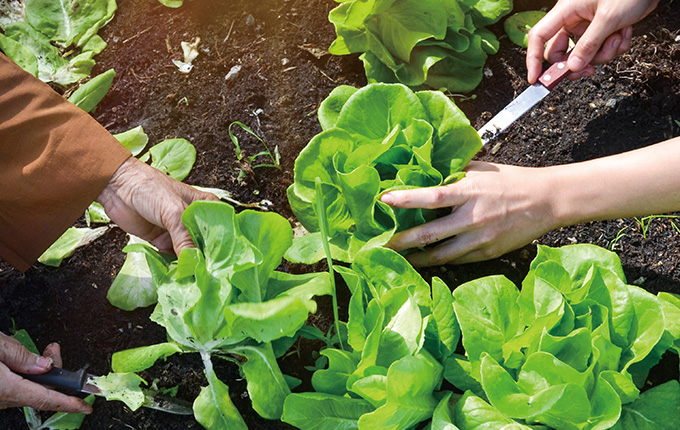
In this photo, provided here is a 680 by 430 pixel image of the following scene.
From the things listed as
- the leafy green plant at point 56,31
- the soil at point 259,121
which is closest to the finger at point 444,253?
the soil at point 259,121

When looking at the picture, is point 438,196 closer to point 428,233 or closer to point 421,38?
point 428,233

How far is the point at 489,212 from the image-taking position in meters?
1.52

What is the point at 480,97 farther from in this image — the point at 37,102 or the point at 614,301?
the point at 37,102

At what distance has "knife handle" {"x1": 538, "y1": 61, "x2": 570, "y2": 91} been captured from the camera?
1.77m

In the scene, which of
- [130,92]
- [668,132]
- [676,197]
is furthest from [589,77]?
[130,92]

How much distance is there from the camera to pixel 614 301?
1348 millimetres

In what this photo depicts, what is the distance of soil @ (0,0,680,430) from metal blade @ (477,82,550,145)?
0.10 meters

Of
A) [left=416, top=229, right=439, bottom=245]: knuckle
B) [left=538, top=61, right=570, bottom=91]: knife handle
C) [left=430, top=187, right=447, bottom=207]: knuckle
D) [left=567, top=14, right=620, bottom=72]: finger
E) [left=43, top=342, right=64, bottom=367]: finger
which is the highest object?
[left=567, top=14, right=620, bottom=72]: finger

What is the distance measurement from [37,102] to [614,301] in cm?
155

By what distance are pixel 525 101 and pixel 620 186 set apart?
0.47 metres

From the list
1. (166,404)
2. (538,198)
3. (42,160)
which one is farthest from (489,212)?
(42,160)

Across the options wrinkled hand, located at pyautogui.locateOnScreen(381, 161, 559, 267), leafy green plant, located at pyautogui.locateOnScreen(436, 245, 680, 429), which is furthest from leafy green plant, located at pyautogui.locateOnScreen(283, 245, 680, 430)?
wrinkled hand, located at pyautogui.locateOnScreen(381, 161, 559, 267)

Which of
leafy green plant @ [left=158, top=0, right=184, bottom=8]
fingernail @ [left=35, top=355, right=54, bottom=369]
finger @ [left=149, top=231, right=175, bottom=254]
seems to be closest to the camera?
fingernail @ [left=35, top=355, right=54, bottom=369]

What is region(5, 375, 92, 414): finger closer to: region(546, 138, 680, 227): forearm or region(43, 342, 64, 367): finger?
region(43, 342, 64, 367): finger
